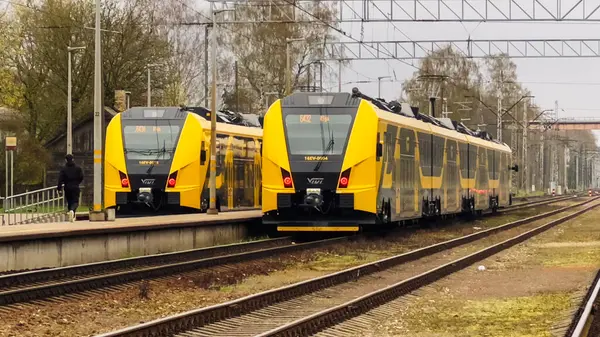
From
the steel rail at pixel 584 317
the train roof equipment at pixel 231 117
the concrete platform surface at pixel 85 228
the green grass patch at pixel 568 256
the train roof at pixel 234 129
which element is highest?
the train roof equipment at pixel 231 117

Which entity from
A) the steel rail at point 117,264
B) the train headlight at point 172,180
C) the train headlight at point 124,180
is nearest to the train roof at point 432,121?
the steel rail at point 117,264

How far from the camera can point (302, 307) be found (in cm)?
1353

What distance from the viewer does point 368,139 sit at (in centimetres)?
2386

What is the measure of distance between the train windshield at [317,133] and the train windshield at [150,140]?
18.9ft

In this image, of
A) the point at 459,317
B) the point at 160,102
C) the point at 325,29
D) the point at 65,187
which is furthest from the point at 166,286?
the point at 325,29

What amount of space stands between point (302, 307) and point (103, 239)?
8159 millimetres

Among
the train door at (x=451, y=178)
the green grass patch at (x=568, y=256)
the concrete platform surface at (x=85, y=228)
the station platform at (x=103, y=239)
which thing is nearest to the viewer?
the station platform at (x=103, y=239)

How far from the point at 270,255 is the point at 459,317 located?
911 cm

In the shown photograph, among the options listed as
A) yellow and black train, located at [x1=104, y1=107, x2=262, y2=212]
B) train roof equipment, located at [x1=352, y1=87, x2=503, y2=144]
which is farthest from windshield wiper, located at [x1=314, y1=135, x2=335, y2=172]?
yellow and black train, located at [x1=104, y1=107, x2=262, y2=212]

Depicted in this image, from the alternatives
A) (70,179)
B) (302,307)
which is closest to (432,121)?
(70,179)

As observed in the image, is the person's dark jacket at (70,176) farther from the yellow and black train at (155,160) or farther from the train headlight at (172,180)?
the train headlight at (172,180)

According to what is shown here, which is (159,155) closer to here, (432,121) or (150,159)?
(150,159)

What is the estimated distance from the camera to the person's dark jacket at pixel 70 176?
26828 millimetres

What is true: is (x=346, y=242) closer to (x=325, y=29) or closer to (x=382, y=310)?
(x=382, y=310)
